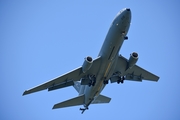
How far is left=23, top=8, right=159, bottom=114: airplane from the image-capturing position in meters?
25.5

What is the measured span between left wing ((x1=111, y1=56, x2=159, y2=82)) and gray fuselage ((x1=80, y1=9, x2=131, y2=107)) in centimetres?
177

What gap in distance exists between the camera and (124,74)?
3183cm

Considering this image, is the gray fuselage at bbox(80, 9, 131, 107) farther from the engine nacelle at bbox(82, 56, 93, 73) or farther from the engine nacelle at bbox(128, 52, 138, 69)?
the engine nacelle at bbox(128, 52, 138, 69)

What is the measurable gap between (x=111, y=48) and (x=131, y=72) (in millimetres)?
7200

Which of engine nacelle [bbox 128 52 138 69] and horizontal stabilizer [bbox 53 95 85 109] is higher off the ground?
engine nacelle [bbox 128 52 138 69]

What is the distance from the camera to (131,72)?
3222 cm

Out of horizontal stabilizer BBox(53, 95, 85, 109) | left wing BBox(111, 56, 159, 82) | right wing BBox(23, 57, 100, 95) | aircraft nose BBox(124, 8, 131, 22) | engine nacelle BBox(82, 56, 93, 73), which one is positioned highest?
aircraft nose BBox(124, 8, 131, 22)

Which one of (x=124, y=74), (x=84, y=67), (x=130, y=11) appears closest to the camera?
(x=130, y=11)

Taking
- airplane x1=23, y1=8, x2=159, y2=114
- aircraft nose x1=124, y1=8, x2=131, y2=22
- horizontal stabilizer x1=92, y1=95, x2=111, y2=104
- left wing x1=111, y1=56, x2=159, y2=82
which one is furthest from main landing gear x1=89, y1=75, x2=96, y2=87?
aircraft nose x1=124, y1=8, x2=131, y2=22

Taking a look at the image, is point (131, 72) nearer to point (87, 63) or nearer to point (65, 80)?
point (87, 63)

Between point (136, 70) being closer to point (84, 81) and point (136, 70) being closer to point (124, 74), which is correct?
point (124, 74)

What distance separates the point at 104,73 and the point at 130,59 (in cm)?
338

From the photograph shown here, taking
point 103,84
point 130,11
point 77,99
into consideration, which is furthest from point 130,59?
point 77,99

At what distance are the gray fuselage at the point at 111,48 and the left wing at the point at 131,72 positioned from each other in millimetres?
1771
